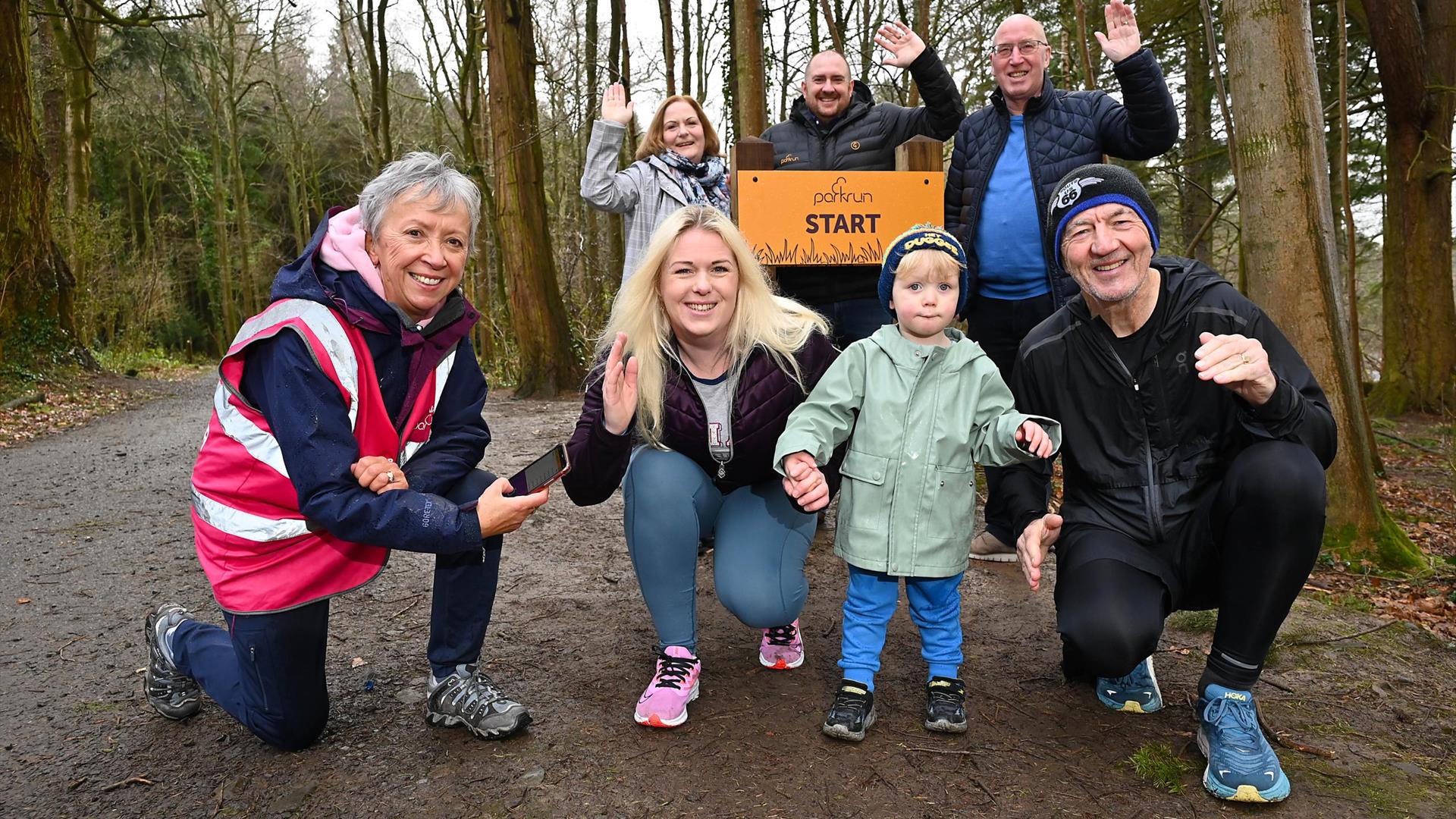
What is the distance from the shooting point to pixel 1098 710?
2.71 meters

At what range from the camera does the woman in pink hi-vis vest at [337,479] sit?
2.33 meters

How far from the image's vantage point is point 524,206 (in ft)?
33.1

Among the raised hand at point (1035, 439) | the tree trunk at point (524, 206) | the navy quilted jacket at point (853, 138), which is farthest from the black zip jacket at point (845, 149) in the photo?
the tree trunk at point (524, 206)

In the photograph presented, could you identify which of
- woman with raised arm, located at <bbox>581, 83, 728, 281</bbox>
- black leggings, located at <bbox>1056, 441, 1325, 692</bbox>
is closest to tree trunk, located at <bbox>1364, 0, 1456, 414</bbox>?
woman with raised arm, located at <bbox>581, 83, 728, 281</bbox>

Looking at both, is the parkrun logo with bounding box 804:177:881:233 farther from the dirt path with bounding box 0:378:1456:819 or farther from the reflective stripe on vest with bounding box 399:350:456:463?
the reflective stripe on vest with bounding box 399:350:456:463

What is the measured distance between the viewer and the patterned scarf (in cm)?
454

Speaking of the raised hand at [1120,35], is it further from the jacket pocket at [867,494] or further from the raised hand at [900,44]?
the jacket pocket at [867,494]

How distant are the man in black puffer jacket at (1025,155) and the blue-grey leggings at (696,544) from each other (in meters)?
1.23

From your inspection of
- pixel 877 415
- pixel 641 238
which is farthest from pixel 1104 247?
pixel 641 238

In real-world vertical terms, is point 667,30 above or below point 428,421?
above

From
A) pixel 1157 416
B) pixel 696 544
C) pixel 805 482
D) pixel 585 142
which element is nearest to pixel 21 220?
pixel 585 142

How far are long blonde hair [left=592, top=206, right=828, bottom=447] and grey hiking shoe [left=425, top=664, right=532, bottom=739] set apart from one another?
0.89 m

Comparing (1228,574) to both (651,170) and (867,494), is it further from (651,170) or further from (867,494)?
(651,170)

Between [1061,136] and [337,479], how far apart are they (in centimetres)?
311
